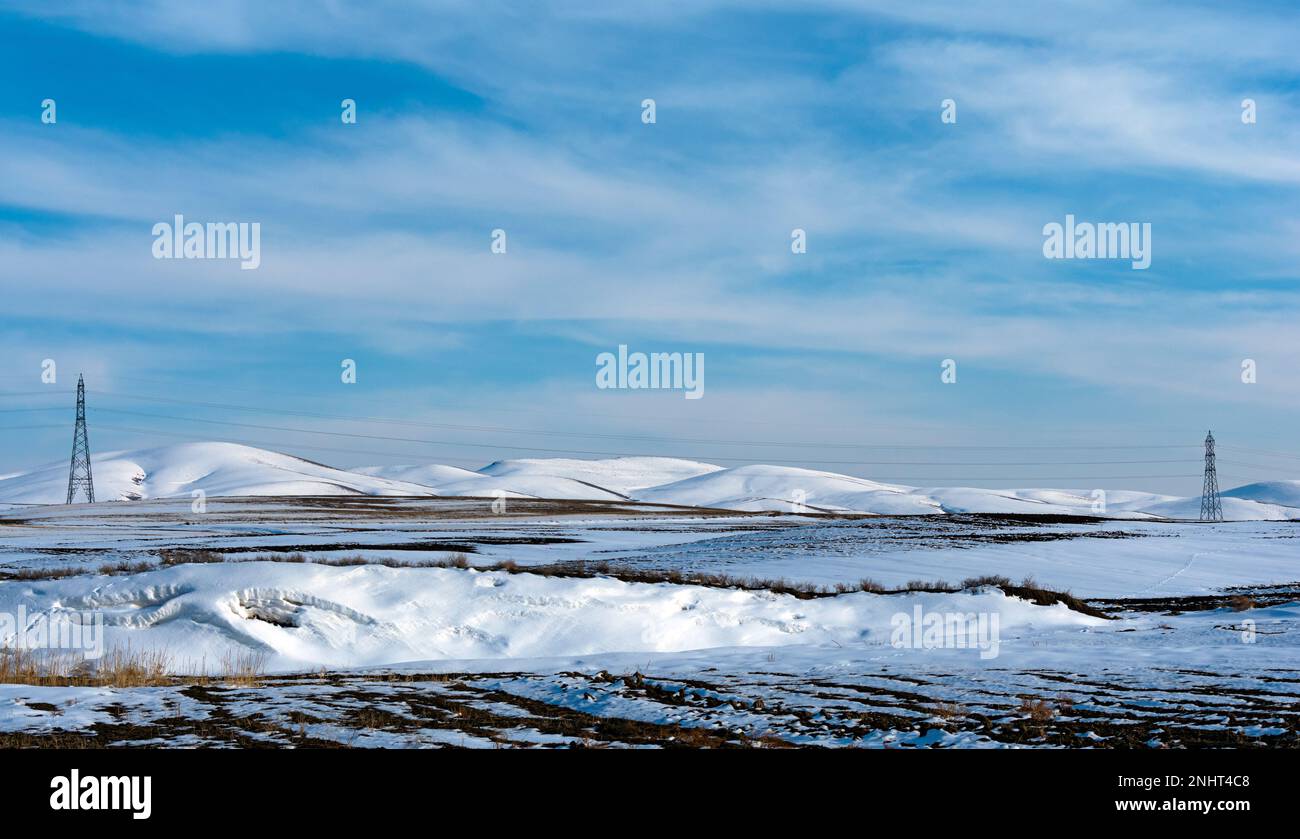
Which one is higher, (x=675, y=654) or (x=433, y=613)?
(x=433, y=613)

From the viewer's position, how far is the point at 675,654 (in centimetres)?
2391

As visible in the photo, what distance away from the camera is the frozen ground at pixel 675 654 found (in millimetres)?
13875

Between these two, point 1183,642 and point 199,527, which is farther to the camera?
point 199,527

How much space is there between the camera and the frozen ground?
45.5 ft

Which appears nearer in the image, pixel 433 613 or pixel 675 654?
pixel 675 654

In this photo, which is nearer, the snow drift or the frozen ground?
the frozen ground

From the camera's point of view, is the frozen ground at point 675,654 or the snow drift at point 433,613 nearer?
the frozen ground at point 675,654

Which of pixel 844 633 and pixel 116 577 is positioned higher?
pixel 116 577
